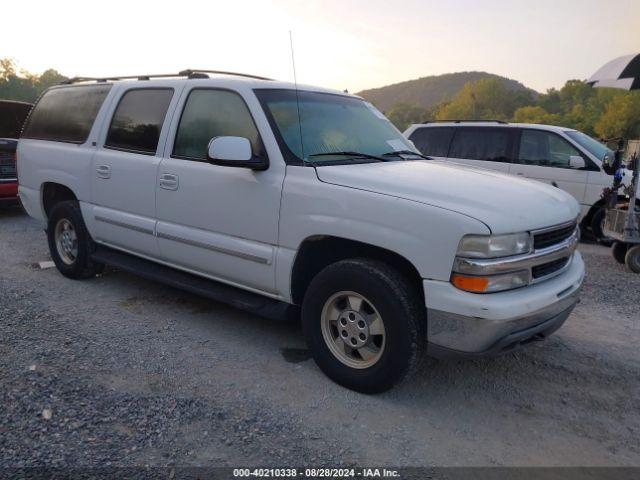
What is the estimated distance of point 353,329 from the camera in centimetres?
321

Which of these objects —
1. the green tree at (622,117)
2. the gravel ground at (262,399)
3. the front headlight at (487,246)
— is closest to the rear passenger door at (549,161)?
the gravel ground at (262,399)

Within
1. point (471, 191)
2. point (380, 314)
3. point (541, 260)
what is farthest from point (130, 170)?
point (541, 260)

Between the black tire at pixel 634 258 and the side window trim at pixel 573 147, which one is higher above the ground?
the side window trim at pixel 573 147

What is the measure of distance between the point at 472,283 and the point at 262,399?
145cm

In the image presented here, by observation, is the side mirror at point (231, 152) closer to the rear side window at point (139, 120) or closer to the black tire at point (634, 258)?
the rear side window at point (139, 120)

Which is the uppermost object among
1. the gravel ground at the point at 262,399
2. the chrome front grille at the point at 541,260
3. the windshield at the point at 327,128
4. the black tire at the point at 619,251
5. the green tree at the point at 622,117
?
the green tree at the point at 622,117

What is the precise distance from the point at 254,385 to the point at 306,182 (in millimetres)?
1359

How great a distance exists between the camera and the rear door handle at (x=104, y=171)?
4.64 m

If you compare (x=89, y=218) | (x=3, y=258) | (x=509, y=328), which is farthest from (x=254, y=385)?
(x=3, y=258)

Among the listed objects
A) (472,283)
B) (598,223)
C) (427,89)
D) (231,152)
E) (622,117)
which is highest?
(427,89)

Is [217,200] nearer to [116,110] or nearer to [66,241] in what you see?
[116,110]

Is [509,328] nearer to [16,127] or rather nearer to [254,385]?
[254,385]

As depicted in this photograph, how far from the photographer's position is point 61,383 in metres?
3.22

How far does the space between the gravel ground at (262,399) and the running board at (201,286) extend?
1.20 feet
